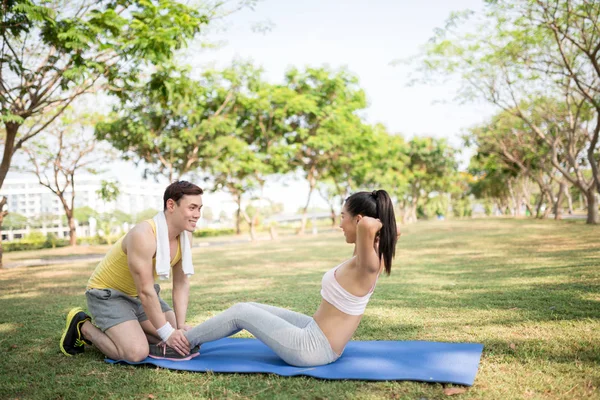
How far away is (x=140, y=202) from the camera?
173 feet

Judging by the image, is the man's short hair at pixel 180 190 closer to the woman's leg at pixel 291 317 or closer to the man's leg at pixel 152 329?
the woman's leg at pixel 291 317

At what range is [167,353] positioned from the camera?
3785mm

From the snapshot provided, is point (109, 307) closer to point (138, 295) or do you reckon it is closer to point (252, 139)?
point (138, 295)

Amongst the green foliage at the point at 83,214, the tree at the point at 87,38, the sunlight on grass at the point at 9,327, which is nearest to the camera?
the sunlight on grass at the point at 9,327

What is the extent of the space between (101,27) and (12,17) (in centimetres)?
170

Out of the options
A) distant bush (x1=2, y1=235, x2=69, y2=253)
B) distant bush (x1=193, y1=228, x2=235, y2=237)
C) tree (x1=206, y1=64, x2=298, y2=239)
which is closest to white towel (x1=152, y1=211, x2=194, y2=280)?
tree (x1=206, y1=64, x2=298, y2=239)

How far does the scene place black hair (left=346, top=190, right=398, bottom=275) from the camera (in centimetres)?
312

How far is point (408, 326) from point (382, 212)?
2.03m

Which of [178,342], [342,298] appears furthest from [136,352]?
[342,298]

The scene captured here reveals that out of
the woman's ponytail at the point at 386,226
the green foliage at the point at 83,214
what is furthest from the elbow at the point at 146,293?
the green foliage at the point at 83,214

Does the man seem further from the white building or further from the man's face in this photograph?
the white building

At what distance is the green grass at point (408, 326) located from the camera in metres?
3.06

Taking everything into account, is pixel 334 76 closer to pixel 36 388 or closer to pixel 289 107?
pixel 289 107

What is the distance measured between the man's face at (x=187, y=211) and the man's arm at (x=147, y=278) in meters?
0.23
